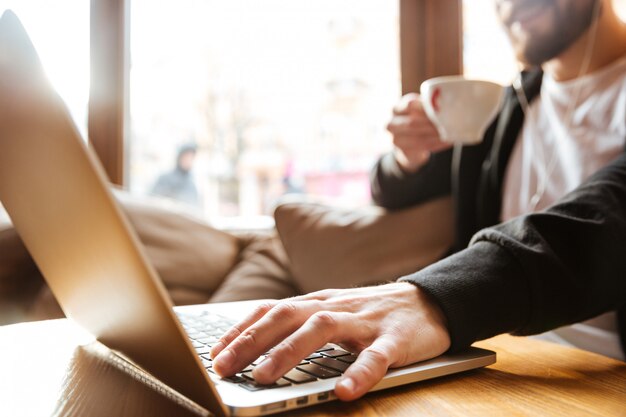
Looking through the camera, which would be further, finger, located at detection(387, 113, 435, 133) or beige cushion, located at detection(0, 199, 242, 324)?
beige cushion, located at detection(0, 199, 242, 324)

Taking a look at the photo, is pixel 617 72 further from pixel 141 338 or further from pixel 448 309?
pixel 141 338

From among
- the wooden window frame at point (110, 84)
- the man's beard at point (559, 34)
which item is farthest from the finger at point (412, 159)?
the wooden window frame at point (110, 84)

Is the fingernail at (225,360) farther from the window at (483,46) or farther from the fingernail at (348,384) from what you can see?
the window at (483,46)

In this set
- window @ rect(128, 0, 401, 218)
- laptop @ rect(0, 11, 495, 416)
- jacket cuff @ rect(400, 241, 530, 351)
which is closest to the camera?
laptop @ rect(0, 11, 495, 416)

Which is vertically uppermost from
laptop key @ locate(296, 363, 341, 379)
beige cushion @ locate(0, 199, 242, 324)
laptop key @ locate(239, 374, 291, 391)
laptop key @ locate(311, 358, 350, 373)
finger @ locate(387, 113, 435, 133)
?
finger @ locate(387, 113, 435, 133)

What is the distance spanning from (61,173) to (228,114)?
8.65 feet

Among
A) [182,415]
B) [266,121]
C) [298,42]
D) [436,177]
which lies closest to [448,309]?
[182,415]

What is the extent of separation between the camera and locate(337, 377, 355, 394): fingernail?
391 mm

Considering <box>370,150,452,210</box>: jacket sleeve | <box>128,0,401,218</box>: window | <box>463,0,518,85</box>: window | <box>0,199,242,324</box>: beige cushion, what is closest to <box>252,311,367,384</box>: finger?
<box>370,150,452,210</box>: jacket sleeve

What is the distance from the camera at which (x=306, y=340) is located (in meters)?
0.43

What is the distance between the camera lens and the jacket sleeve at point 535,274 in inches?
21.7

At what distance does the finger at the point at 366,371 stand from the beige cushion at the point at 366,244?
929mm

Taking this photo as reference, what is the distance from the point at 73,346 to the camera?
66 cm

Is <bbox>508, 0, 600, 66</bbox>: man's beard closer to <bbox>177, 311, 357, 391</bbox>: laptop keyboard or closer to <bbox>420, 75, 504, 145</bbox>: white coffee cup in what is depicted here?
<bbox>420, 75, 504, 145</bbox>: white coffee cup
